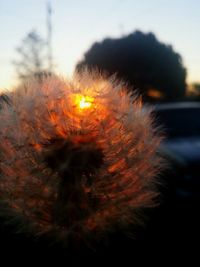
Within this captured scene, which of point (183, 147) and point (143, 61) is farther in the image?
point (143, 61)

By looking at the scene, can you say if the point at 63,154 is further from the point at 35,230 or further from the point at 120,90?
the point at 120,90

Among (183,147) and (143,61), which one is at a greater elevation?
(143,61)

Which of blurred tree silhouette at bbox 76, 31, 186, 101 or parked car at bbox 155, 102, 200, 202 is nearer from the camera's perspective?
parked car at bbox 155, 102, 200, 202

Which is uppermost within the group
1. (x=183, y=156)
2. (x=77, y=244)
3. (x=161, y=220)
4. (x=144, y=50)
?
(x=144, y=50)

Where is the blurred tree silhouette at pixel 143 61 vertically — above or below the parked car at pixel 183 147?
above

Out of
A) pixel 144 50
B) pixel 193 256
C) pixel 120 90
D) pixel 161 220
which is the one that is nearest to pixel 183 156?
pixel 161 220

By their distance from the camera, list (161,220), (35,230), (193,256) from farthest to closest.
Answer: (161,220)
(193,256)
(35,230)

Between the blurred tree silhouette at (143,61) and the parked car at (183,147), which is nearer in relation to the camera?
the parked car at (183,147)

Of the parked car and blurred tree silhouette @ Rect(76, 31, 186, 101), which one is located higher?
blurred tree silhouette @ Rect(76, 31, 186, 101)
